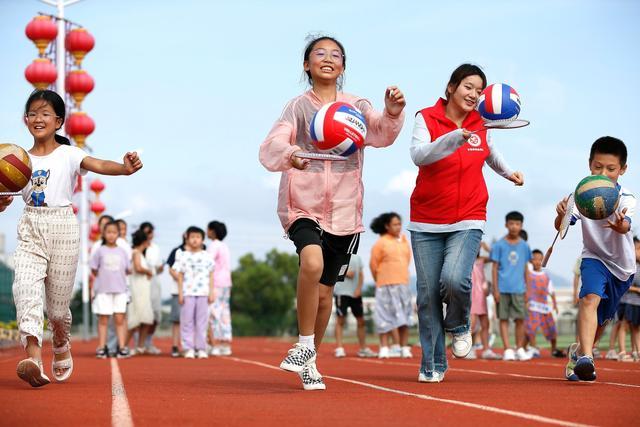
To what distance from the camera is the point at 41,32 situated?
28641 mm

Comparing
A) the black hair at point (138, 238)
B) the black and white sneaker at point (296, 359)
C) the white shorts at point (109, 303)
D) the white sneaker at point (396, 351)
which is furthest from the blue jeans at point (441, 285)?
the black hair at point (138, 238)

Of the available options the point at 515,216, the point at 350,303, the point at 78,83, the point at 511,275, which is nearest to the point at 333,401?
the point at 511,275

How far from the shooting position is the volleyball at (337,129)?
26.8 ft

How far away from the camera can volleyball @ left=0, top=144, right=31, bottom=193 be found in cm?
853

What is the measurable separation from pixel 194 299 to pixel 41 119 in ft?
29.4

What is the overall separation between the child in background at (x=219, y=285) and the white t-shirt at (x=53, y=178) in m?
10.7

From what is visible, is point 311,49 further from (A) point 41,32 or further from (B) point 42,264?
(A) point 41,32

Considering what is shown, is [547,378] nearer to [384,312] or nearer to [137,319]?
[384,312]

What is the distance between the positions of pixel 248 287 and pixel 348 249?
265 ft

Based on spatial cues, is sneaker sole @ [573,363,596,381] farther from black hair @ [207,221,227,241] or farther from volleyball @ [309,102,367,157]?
black hair @ [207,221,227,241]

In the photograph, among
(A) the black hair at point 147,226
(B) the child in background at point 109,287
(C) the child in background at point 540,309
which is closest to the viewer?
(B) the child in background at point 109,287

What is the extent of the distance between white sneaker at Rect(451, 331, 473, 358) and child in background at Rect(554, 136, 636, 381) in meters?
0.86

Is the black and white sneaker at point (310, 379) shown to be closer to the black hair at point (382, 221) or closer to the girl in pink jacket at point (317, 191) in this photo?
the girl in pink jacket at point (317, 191)

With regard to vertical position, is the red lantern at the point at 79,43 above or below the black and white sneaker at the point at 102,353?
above
